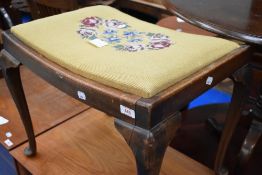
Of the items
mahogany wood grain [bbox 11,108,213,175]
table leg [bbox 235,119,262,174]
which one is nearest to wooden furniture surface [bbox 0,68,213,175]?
mahogany wood grain [bbox 11,108,213,175]

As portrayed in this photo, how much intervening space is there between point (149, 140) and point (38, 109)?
786mm

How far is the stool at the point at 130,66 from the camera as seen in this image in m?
0.46

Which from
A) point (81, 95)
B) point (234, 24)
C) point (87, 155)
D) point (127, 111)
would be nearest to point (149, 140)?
point (127, 111)

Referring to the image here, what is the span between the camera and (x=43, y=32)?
25.9 inches

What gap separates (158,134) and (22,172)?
634mm

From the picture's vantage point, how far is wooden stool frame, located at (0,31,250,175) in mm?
453

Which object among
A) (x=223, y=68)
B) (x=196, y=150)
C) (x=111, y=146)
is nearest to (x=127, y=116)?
(x=223, y=68)

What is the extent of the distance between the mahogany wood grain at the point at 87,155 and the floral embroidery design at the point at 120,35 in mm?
420

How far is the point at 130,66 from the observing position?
20.0 inches

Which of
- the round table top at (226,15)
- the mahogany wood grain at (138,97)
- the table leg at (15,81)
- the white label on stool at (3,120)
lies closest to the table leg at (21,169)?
the table leg at (15,81)

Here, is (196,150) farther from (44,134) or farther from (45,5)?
(45,5)

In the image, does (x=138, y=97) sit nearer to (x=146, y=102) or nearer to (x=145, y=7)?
(x=146, y=102)

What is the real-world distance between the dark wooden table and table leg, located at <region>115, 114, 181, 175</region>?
0.27 m

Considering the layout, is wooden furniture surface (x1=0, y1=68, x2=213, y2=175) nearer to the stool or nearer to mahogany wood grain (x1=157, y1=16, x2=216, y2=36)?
the stool
